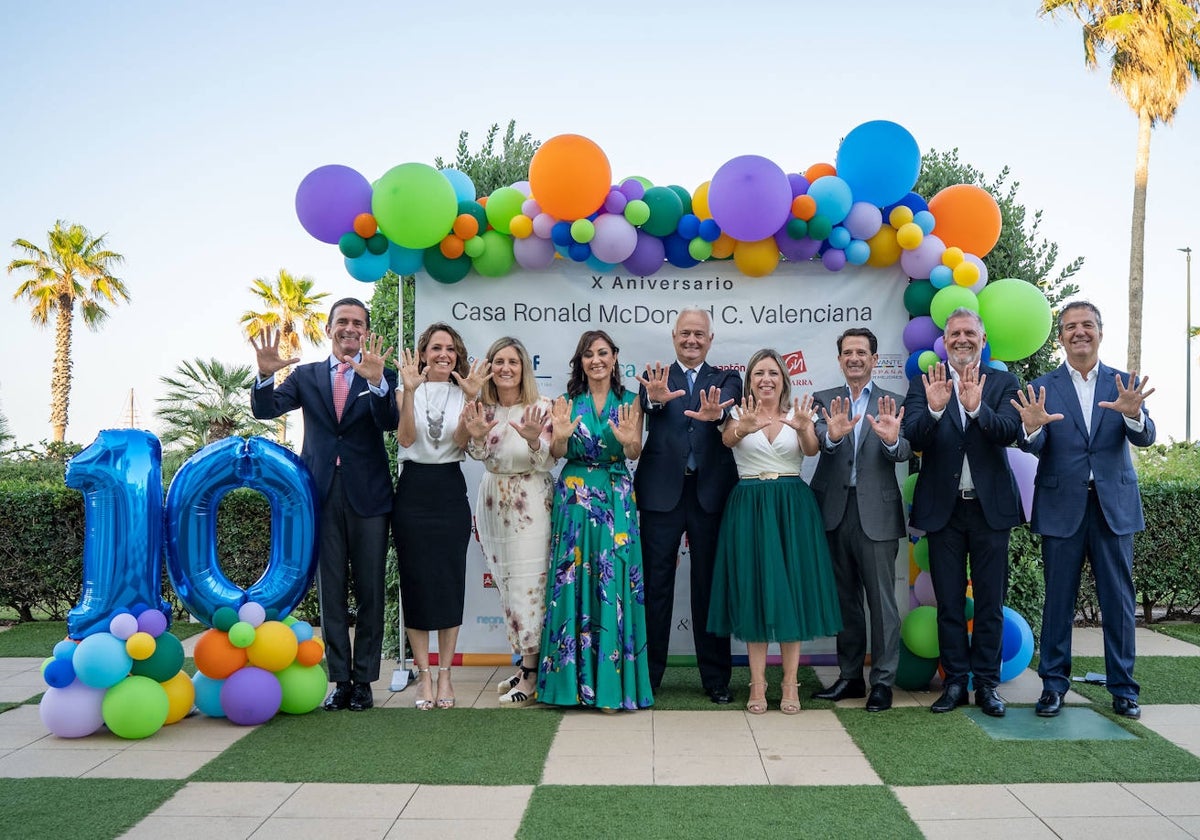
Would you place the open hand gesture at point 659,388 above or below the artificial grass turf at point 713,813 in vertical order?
above

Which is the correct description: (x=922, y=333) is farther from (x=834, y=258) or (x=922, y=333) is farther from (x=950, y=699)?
(x=950, y=699)

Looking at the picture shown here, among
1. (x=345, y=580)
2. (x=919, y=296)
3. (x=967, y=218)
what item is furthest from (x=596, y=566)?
(x=967, y=218)

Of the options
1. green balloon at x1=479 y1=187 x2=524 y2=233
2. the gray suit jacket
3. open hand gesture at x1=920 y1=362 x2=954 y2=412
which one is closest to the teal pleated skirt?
the gray suit jacket

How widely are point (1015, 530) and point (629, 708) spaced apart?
281 cm

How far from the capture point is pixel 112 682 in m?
4.15

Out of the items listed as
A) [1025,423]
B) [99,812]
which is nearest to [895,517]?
[1025,423]

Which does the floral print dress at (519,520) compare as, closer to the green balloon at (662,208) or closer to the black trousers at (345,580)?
the black trousers at (345,580)

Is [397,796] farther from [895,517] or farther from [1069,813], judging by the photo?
[895,517]

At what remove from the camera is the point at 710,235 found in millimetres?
5188

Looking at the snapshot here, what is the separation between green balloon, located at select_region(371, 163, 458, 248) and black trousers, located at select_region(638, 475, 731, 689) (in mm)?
1892

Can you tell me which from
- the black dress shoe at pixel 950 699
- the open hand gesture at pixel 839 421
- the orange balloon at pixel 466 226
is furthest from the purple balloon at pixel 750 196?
the black dress shoe at pixel 950 699

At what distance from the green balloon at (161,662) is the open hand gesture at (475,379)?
177 cm

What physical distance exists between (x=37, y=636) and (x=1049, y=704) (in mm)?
6673

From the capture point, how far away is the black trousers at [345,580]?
4.72m
